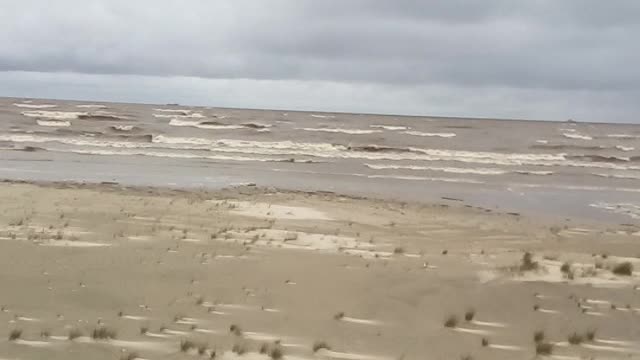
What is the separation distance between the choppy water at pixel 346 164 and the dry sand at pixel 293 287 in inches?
352

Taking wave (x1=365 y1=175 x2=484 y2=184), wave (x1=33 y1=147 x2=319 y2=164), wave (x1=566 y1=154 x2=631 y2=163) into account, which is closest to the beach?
wave (x1=365 y1=175 x2=484 y2=184)

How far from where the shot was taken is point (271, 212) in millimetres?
16828

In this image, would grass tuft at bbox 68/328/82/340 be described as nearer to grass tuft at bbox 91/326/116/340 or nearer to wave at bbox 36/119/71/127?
grass tuft at bbox 91/326/116/340

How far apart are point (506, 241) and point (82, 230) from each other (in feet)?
26.3

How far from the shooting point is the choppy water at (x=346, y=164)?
25266 millimetres

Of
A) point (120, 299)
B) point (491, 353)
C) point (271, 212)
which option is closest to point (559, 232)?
point (271, 212)

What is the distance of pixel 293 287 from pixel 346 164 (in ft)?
89.3

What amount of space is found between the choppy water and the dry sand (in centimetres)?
895

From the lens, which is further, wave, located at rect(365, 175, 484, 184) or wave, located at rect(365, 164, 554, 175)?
wave, located at rect(365, 164, 554, 175)

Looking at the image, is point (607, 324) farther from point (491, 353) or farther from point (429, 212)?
point (429, 212)

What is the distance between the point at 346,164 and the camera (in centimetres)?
3656

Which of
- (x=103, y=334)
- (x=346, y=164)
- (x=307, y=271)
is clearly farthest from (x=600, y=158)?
(x=103, y=334)

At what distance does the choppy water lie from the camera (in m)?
25.3

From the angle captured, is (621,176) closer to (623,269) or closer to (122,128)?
(623,269)
